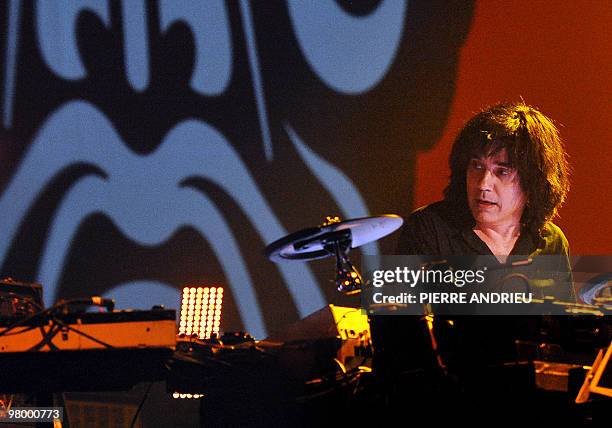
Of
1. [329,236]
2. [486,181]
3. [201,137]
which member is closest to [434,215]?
[486,181]

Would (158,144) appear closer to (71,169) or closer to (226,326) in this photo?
(71,169)

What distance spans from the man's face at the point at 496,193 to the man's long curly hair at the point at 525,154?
28 mm

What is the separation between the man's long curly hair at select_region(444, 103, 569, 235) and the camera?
3527mm

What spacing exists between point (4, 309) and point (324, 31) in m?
2.17

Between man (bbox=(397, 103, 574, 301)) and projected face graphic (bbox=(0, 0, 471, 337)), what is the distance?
28 cm

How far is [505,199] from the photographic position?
3551 millimetres

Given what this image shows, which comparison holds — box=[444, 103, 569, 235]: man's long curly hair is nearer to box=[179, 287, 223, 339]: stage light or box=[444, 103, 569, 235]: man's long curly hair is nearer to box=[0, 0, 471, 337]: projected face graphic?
box=[0, 0, 471, 337]: projected face graphic

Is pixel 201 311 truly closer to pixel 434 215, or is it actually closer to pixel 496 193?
pixel 434 215

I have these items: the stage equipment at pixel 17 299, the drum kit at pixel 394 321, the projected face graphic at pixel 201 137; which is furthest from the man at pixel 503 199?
the stage equipment at pixel 17 299

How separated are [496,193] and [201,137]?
1562 mm

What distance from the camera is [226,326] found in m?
3.85

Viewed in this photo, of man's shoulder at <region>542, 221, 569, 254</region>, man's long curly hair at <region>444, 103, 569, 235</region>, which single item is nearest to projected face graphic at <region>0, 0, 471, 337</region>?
man's long curly hair at <region>444, 103, 569, 235</region>

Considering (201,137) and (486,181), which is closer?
(486,181)

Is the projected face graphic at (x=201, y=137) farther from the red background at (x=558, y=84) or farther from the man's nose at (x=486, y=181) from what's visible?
the man's nose at (x=486, y=181)
